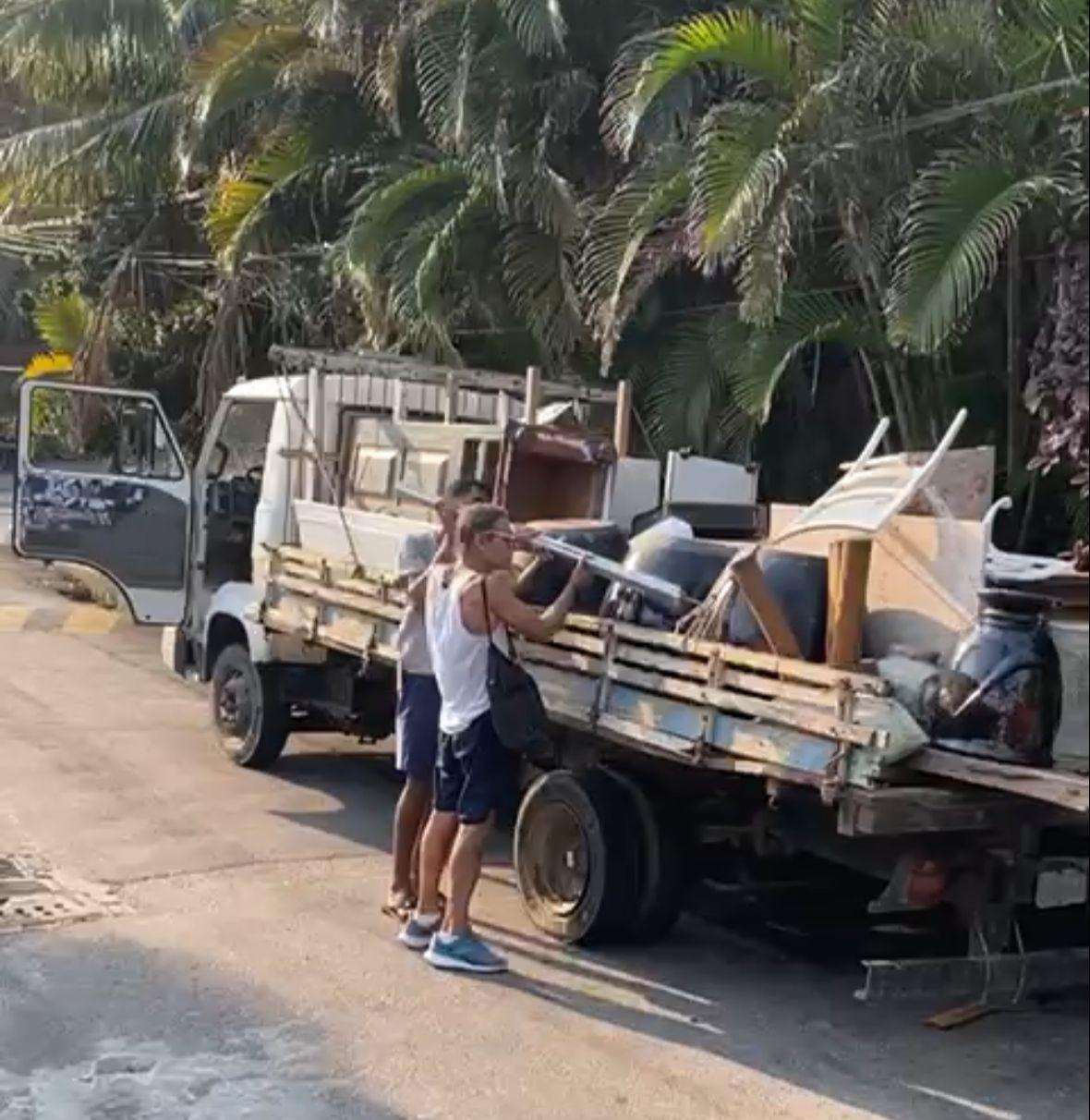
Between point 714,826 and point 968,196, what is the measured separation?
4.20m

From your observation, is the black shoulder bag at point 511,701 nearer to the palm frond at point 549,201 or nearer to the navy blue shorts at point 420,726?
the navy blue shorts at point 420,726

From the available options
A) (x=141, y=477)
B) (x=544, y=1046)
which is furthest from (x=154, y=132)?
(x=544, y=1046)

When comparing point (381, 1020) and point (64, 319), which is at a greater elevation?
point (64, 319)

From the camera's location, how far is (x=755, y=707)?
19.7 ft

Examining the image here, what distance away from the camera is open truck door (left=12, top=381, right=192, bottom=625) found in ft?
36.1

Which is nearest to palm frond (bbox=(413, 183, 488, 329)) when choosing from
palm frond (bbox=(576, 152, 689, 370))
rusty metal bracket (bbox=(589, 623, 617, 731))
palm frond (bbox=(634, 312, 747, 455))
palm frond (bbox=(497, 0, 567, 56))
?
palm frond (bbox=(497, 0, 567, 56))

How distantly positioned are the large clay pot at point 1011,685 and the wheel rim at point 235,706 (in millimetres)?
5786

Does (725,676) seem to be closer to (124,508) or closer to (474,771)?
(474,771)

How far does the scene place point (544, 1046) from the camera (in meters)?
6.05

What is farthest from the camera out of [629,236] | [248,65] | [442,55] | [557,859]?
[248,65]

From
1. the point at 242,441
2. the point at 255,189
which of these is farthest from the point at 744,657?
the point at 255,189

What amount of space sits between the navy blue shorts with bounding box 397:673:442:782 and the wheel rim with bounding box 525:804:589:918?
1.62ft

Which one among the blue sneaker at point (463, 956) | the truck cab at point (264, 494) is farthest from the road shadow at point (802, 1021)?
the truck cab at point (264, 494)

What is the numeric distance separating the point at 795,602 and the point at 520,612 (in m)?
1.07
